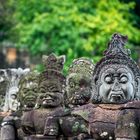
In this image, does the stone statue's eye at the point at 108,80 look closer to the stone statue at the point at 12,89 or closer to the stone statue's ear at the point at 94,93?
the stone statue's ear at the point at 94,93

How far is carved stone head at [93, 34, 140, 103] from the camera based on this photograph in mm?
11469

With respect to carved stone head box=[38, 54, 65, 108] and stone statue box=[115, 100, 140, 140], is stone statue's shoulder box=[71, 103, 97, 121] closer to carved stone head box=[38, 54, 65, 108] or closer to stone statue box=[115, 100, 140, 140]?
carved stone head box=[38, 54, 65, 108]

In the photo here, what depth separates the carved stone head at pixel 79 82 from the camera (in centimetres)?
1259

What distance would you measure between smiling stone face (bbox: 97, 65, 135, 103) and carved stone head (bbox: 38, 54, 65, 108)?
0.98 metres

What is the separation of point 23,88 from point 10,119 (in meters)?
0.49

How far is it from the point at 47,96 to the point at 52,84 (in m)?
0.18

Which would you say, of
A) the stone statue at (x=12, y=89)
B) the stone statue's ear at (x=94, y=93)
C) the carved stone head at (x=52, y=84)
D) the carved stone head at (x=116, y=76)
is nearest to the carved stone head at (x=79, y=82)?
the carved stone head at (x=52, y=84)

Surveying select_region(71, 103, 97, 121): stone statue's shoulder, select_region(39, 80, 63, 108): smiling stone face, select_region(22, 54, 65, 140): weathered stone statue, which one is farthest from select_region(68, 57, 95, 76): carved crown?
select_region(71, 103, 97, 121): stone statue's shoulder

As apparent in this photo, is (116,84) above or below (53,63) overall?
below

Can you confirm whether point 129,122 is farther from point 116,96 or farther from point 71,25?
point 71,25

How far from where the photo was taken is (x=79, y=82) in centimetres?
1269

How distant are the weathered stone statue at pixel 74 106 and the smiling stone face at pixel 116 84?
19.6 inches

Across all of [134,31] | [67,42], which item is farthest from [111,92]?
[134,31]

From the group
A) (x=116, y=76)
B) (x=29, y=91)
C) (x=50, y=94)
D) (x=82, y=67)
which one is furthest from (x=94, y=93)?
(x=29, y=91)
